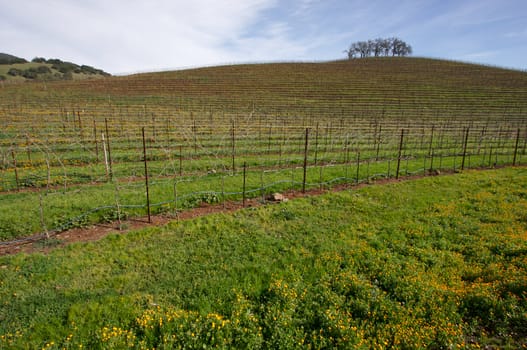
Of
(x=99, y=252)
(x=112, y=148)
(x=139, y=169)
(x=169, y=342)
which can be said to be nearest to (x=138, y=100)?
(x=112, y=148)

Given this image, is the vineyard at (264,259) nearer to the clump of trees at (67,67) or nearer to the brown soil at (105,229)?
the brown soil at (105,229)

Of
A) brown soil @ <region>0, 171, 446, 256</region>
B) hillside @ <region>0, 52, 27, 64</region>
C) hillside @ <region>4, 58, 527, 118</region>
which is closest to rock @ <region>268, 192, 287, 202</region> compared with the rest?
brown soil @ <region>0, 171, 446, 256</region>

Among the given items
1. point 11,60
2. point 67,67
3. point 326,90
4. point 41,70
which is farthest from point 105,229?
point 11,60

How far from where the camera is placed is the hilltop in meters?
58.2

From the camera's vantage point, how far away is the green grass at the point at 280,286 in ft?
12.6

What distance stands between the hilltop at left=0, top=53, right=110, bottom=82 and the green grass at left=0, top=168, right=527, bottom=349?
65.2 metres

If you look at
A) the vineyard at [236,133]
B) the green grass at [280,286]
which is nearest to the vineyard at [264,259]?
the green grass at [280,286]

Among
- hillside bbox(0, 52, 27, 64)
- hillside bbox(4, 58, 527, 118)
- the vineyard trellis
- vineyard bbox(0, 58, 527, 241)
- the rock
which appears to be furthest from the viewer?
hillside bbox(0, 52, 27, 64)

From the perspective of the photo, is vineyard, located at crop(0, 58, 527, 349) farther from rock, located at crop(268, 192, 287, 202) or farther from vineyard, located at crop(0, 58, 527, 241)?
rock, located at crop(268, 192, 287, 202)

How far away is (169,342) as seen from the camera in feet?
12.0

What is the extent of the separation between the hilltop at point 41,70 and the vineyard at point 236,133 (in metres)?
15.2

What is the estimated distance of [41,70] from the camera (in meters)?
64.4

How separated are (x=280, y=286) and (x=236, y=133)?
20168 mm

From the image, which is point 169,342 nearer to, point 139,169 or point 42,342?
point 42,342
